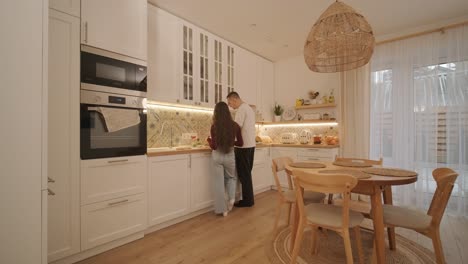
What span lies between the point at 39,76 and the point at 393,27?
4147mm

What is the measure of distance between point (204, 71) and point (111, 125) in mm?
1696

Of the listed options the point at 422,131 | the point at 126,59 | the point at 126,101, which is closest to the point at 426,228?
the point at 422,131

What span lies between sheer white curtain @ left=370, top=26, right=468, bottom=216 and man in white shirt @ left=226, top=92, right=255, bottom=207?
79.5 inches

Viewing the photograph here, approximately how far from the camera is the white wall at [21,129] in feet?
3.18

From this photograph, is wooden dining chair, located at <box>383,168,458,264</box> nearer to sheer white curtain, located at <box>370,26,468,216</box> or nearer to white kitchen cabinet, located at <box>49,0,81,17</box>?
sheer white curtain, located at <box>370,26,468,216</box>

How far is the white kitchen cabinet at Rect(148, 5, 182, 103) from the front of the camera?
8.85 feet

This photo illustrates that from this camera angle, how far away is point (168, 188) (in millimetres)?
2547

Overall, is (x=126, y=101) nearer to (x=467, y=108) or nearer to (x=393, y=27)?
(x=393, y=27)

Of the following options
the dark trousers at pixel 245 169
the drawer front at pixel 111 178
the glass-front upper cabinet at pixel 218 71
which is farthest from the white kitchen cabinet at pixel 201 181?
the glass-front upper cabinet at pixel 218 71

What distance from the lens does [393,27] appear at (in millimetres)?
3287

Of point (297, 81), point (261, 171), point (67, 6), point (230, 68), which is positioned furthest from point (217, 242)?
point (297, 81)

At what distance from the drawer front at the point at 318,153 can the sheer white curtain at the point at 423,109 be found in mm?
Result: 611

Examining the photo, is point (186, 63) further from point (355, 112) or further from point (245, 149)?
point (355, 112)

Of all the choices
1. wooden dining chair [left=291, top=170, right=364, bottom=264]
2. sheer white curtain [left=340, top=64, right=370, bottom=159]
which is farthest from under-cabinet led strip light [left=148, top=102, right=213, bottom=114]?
sheer white curtain [left=340, top=64, right=370, bottom=159]
